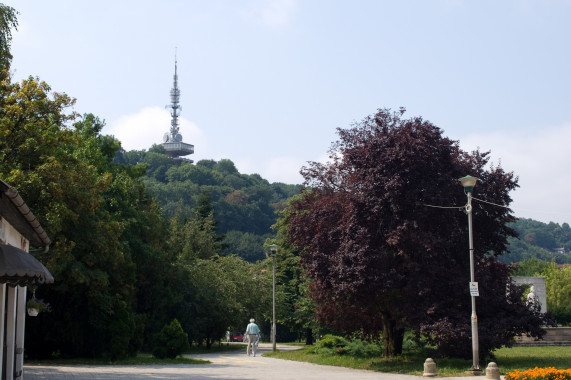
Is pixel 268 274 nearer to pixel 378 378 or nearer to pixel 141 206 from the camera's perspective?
pixel 141 206

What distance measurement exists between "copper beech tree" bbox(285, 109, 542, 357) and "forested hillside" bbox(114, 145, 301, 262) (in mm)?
81775

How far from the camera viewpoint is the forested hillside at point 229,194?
119312mm

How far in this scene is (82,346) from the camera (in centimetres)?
2923

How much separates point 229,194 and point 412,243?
362ft

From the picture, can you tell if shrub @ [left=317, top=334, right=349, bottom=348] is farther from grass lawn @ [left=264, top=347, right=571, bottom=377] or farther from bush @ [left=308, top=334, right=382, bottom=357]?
grass lawn @ [left=264, top=347, right=571, bottom=377]

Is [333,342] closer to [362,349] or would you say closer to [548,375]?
[362,349]

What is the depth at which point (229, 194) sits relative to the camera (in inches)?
5236

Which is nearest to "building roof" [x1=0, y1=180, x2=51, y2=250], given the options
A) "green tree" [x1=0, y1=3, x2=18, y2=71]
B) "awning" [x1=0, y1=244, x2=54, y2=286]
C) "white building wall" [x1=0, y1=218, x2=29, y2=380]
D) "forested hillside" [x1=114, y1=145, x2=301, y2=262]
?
"white building wall" [x1=0, y1=218, x2=29, y2=380]

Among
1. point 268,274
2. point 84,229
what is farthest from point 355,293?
point 268,274

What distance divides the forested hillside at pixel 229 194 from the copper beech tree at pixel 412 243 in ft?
268

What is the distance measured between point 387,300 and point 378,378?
17.9ft

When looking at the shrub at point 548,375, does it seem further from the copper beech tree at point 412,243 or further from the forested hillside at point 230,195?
the forested hillside at point 230,195

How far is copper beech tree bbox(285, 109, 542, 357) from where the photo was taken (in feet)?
74.3

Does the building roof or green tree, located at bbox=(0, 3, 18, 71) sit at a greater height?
green tree, located at bbox=(0, 3, 18, 71)
